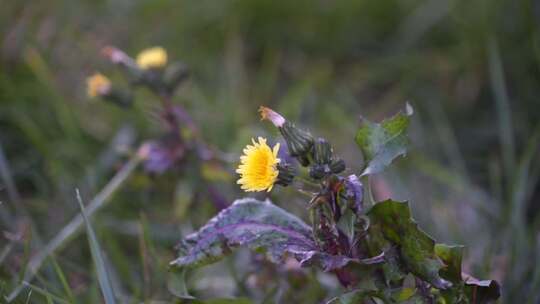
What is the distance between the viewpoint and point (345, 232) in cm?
110

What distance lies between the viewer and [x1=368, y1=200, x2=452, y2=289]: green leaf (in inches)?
42.6

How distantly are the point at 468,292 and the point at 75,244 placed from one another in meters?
1.05

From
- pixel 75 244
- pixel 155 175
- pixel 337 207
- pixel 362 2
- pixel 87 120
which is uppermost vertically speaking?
pixel 362 2

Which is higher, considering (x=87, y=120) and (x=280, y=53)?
(x=280, y=53)

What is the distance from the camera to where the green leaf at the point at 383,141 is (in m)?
1.13

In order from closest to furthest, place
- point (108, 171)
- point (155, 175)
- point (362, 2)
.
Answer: point (155, 175), point (108, 171), point (362, 2)

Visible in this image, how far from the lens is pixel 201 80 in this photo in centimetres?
259

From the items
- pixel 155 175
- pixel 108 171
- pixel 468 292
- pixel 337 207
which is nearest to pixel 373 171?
pixel 337 207

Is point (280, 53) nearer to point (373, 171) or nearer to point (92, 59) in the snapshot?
point (92, 59)

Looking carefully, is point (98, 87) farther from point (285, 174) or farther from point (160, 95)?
point (285, 174)

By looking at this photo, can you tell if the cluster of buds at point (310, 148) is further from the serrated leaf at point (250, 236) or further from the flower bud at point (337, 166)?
the serrated leaf at point (250, 236)

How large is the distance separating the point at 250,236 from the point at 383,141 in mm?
274

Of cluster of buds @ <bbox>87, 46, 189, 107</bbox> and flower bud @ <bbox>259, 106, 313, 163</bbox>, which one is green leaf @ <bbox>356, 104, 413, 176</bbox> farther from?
cluster of buds @ <bbox>87, 46, 189, 107</bbox>

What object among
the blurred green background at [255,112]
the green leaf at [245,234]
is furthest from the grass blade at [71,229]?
the green leaf at [245,234]
